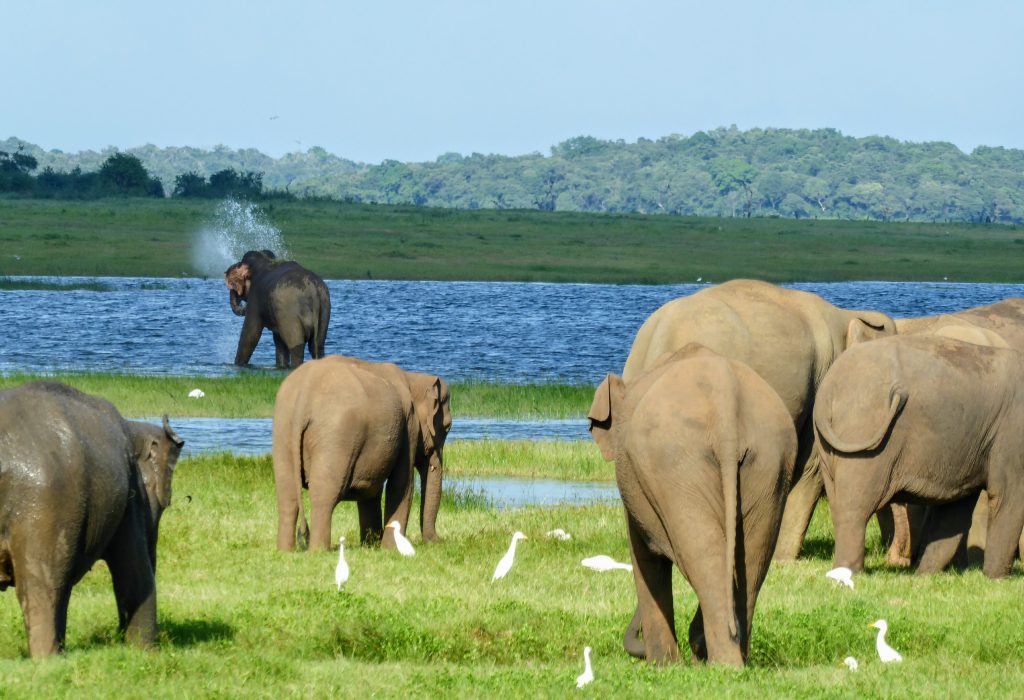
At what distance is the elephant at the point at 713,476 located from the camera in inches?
343

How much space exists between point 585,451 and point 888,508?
26.1 ft

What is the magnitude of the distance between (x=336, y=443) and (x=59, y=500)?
5.34 meters

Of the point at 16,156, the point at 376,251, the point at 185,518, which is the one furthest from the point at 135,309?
the point at 16,156

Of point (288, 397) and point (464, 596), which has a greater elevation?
point (288, 397)

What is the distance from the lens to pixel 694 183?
19125 cm

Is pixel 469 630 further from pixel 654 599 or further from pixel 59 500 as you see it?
pixel 59 500

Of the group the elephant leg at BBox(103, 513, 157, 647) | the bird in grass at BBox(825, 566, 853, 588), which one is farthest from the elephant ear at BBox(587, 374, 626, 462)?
the bird in grass at BBox(825, 566, 853, 588)

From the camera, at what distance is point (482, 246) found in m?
69.6

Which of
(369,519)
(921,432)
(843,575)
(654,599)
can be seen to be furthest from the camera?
(369,519)

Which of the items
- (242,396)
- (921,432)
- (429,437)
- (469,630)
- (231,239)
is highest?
(921,432)

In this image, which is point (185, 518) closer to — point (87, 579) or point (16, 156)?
point (87, 579)

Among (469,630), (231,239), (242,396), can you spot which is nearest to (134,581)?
(469,630)

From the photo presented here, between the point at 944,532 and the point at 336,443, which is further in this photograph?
the point at 336,443

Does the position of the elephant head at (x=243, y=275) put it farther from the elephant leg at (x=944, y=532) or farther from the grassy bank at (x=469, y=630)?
the elephant leg at (x=944, y=532)
